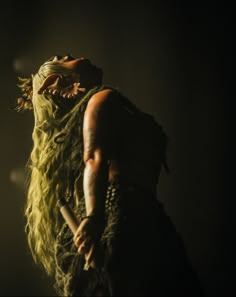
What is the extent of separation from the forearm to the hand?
0.02 metres

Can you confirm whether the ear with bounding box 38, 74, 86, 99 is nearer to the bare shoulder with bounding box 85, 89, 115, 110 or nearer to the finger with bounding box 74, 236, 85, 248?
the bare shoulder with bounding box 85, 89, 115, 110

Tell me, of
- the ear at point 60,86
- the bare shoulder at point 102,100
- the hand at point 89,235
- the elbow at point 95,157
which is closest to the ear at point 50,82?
the ear at point 60,86

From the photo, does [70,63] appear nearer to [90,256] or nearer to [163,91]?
[163,91]

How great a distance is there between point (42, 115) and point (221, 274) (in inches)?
29.4

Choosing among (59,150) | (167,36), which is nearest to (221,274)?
(59,150)

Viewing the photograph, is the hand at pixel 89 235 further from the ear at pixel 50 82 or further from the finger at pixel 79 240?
the ear at pixel 50 82

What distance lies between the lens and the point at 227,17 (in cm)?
198

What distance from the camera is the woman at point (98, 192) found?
1.46 metres

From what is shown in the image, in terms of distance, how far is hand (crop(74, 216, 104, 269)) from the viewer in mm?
1415

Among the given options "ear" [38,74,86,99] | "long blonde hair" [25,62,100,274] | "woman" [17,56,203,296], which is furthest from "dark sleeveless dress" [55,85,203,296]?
"ear" [38,74,86,99]

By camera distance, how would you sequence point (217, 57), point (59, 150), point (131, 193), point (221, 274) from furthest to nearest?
1. point (217, 57)
2. point (221, 274)
3. point (59, 150)
4. point (131, 193)

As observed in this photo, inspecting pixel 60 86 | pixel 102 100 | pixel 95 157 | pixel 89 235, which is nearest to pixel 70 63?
pixel 60 86

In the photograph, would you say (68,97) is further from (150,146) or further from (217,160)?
(217,160)

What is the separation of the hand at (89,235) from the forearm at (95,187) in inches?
0.9
